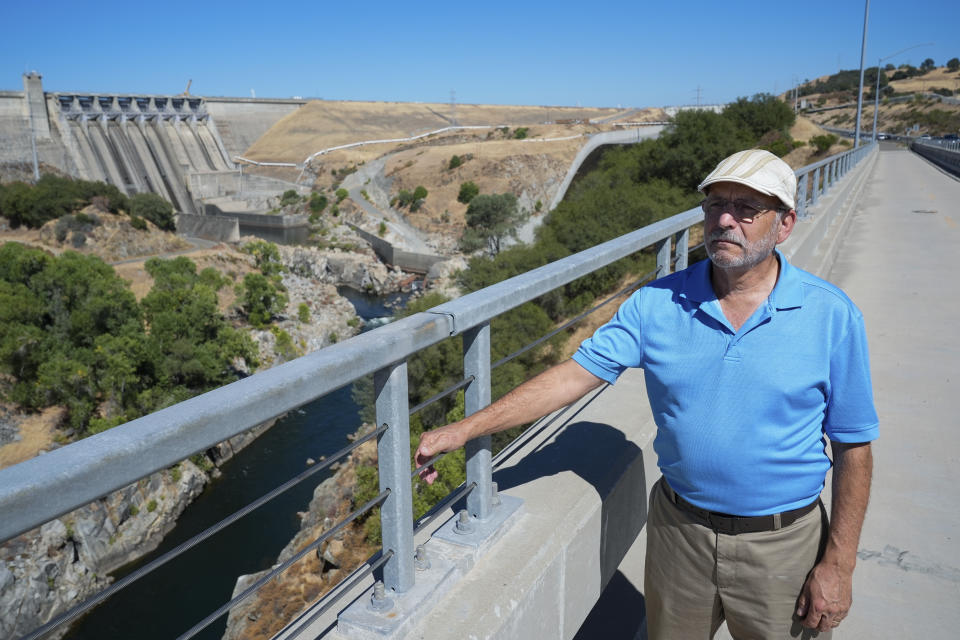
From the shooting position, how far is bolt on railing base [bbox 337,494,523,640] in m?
1.98

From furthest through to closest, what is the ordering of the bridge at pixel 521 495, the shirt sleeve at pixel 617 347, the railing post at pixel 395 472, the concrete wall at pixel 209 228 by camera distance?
the concrete wall at pixel 209 228, the shirt sleeve at pixel 617 347, the railing post at pixel 395 472, the bridge at pixel 521 495

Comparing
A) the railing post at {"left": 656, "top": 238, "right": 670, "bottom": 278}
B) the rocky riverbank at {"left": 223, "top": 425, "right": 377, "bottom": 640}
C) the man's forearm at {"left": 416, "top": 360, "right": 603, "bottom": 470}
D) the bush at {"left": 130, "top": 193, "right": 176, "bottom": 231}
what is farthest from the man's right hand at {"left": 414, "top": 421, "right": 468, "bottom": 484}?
the bush at {"left": 130, "top": 193, "right": 176, "bottom": 231}

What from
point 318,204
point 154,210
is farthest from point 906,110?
point 154,210

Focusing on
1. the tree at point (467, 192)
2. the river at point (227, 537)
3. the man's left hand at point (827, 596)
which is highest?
the man's left hand at point (827, 596)

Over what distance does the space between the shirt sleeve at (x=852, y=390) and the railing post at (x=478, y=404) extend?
1.04 metres

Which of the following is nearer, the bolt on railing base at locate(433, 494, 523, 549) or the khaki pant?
the khaki pant

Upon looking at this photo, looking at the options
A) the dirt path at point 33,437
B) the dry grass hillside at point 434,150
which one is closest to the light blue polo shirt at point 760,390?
the dirt path at point 33,437

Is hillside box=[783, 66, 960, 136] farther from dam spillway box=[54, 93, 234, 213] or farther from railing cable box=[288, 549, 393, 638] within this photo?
railing cable box=[288, 549, 393, 638]

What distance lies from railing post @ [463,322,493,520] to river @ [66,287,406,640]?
16116mm

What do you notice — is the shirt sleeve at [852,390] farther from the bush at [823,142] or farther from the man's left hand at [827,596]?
the bush at [823,142]

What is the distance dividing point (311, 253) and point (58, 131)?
30.7 m

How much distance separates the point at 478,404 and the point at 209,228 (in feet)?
192

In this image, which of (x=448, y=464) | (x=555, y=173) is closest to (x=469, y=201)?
(x=555, y=173)

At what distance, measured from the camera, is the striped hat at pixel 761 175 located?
2029 mm
